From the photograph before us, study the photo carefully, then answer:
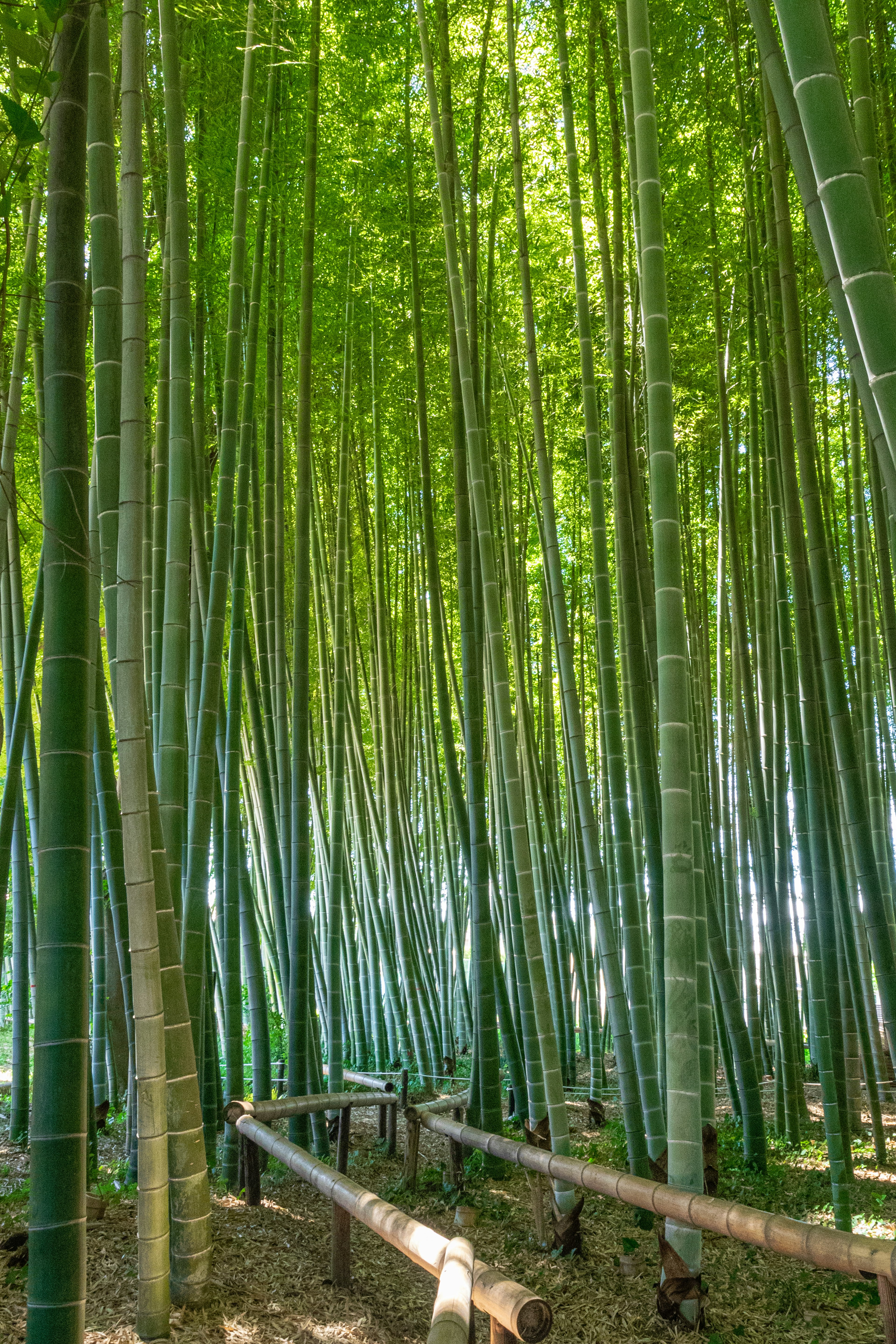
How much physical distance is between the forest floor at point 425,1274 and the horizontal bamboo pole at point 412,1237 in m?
0.24

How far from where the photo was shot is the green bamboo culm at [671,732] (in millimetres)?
2178

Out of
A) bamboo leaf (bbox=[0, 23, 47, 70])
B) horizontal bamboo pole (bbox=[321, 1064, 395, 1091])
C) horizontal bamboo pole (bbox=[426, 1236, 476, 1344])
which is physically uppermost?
bamboo leaf (bbox=[0, 23, 47, 70])

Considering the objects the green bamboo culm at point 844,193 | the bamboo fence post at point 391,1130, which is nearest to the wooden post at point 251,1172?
the bamboo fence post at point 391,1130

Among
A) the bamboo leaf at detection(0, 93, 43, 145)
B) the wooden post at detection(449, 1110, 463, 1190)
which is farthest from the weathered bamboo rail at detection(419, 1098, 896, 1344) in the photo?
the bamboo leaf at detection(0, 93, 43, 145)

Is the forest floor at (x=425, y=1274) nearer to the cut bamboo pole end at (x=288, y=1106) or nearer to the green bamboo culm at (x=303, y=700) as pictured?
the cut bamboo pole end at (x=288, y=1106)

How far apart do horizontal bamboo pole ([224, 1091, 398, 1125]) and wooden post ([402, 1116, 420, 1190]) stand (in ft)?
0.72

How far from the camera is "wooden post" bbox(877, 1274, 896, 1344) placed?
1.76m

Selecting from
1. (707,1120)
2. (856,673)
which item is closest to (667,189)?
(856,673)

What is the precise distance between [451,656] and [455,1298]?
17.5ft

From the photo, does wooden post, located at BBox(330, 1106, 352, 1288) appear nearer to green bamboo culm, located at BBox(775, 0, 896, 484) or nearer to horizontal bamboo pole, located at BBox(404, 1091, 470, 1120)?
horizontal bamboo pole, located at BBox(404, 1091, 470, 1120)

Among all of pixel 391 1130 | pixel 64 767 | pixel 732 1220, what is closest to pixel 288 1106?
→ pixel 391 1130

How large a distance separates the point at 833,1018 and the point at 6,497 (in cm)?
366

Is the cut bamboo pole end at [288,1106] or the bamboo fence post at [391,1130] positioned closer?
the cut bamboo pole end at [288,1106]

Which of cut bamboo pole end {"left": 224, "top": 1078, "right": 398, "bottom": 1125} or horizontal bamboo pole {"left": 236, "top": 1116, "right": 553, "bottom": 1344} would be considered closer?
horizontal bamboo pole {"left": 236, "top": 1116, "right": 553, "bottom": 1344}
